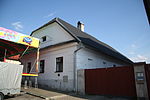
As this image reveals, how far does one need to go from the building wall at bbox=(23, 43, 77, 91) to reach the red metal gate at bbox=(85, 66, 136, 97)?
2.01 meters

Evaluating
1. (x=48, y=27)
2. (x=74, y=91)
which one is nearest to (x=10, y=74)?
(x=74, y=91)

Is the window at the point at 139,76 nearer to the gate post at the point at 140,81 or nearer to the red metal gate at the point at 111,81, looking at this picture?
the gate post at the point at 140,81

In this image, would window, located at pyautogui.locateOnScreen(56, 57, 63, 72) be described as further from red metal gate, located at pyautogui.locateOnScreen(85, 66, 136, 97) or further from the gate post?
the gate post

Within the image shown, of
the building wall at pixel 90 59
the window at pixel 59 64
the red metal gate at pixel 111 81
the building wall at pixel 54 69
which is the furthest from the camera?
the window at pixel 59 64

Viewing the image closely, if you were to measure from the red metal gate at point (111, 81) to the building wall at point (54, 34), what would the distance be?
15.3 feet

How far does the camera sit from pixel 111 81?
863 cm

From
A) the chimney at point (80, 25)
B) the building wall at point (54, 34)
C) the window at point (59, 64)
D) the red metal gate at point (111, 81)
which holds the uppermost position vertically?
the chimney at point (80, 25)

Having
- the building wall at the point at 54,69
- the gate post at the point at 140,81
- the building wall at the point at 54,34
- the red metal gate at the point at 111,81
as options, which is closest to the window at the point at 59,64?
the building wall at the point at 54,69

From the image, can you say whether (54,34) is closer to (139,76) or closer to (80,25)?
(80,25)

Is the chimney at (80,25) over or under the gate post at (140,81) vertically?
over

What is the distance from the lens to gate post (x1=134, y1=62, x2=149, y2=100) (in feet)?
22.7

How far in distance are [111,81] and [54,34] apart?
8.65m

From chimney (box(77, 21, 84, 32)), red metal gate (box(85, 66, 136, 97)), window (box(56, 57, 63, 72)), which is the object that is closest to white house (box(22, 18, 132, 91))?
window (box(56, 57, 63, 72))

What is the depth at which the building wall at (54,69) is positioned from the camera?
37.3 ft
